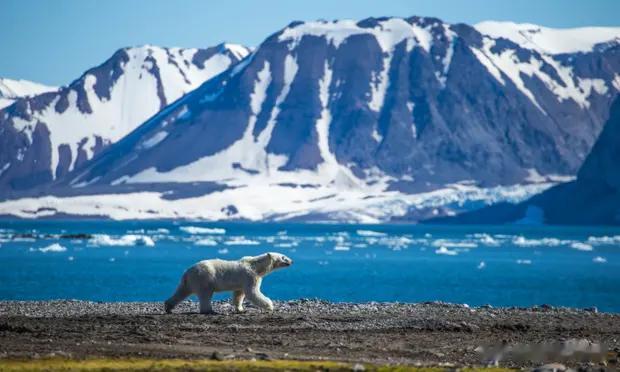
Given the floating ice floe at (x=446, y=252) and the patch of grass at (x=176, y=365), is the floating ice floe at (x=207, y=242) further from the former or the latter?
the patch of grass at (x=176, y=365)

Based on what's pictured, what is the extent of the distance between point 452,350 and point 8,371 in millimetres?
9400

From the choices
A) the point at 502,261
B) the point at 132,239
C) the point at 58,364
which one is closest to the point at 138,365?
the point at 58,364

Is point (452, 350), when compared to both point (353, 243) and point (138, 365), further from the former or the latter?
point (353, 243)

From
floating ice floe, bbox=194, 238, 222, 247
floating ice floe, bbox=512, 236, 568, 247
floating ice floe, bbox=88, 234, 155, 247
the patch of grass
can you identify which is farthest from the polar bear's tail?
floating ice floe, bbox=512, 236, 568, 247

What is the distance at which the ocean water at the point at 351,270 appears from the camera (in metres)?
59.2

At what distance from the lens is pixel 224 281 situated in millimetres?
32688

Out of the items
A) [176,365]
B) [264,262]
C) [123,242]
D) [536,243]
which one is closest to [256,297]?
[264,262]

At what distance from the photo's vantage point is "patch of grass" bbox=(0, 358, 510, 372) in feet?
72.8

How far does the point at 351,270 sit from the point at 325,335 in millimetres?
55777

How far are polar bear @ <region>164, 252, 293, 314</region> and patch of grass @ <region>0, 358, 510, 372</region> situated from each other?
347 inches

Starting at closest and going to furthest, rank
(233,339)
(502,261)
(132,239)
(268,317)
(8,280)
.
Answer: (233,339), (268,317), (8,280), (502,261), (132,239)

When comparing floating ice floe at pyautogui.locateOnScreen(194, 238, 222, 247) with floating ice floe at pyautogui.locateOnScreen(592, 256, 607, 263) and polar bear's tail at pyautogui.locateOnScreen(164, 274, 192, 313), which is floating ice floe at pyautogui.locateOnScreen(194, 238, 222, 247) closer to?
floating ice floe at pyautogui.locateOnScreen(592, 256, 607, 263)

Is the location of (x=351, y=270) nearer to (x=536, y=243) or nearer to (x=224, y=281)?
(x=224, y=281)

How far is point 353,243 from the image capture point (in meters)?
141
